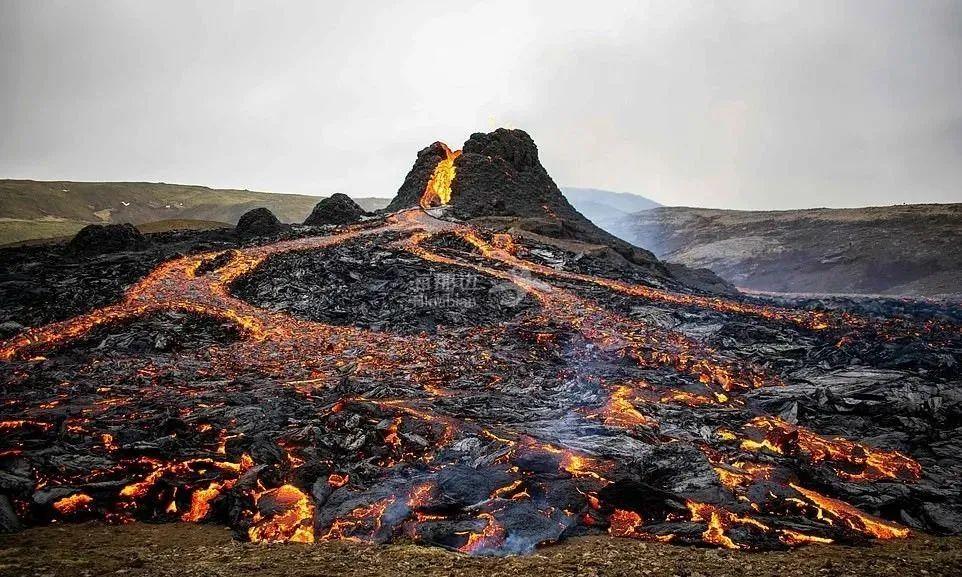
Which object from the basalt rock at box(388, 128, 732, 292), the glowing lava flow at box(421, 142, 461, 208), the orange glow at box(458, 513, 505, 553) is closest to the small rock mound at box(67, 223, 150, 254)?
the basalt rock at box(388, 128, 732, 292)

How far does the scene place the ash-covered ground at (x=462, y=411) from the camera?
332 inches

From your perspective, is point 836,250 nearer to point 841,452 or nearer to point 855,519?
point 841,452

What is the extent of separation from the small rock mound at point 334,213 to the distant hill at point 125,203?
203 feet

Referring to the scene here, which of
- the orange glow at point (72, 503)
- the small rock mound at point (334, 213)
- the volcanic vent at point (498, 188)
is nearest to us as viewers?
the orange glow at point (72, 503)

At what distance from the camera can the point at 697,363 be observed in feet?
63.0

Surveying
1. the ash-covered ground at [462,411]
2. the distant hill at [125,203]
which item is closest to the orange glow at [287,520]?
the ash-covered ground at [462,411]

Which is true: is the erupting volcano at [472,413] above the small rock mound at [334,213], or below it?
below

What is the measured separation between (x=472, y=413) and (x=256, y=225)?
35749 millimetres

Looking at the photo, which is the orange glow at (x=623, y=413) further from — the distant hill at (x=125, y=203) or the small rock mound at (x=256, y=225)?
the distant hill at (x=125, y=203)

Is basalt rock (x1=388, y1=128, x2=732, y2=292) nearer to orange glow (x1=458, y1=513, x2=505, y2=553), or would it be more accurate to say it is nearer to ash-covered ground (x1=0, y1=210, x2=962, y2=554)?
ash-covered ground (x1=0, y1=210, x2=962, y2=554)

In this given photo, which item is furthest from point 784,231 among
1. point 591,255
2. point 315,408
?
point 315,408

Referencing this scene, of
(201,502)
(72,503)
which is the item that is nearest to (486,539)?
(201,502)

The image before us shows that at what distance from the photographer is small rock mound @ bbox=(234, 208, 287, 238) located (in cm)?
4125

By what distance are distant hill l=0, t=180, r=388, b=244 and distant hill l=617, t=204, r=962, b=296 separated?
10473 centimetres
